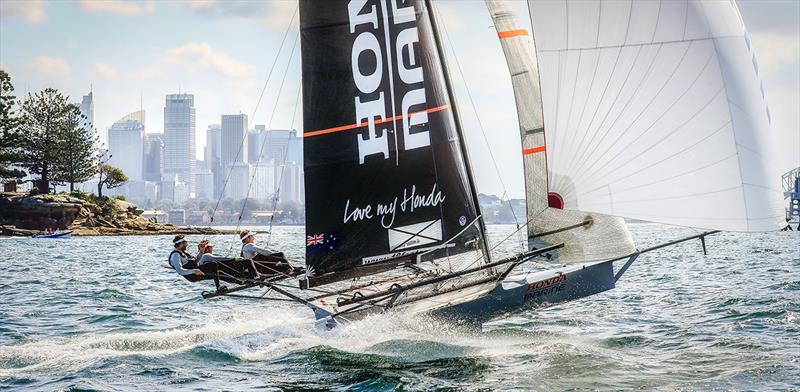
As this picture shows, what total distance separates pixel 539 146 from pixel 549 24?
6.77ft

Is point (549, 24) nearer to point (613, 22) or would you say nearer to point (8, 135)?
point (613, 22)

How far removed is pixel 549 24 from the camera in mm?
11773

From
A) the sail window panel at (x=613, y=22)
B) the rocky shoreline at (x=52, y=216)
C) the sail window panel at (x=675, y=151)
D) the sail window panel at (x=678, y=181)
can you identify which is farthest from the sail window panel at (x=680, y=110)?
the rocky shoreline at (x=52, y=216)

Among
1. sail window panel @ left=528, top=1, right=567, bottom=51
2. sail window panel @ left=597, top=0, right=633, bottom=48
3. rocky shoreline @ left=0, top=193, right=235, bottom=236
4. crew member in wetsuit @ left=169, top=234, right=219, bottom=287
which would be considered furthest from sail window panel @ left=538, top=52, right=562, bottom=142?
rocky shoreline @ left=0, top=193, right=235, bottom=236

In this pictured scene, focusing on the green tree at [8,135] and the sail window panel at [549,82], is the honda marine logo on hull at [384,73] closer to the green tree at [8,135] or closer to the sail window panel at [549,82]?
the sail window panel at [549,82]

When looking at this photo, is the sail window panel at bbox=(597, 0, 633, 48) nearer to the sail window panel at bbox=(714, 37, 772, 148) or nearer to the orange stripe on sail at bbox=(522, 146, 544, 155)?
the sail window panel at bbox=(714, 37, 772, 148)

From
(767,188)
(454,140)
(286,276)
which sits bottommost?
(286,276)

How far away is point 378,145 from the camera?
13477 mm

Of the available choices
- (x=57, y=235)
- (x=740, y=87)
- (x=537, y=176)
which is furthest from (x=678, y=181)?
(x=57, y=235)

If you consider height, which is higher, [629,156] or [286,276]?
[629,156]

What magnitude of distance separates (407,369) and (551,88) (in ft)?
13.6

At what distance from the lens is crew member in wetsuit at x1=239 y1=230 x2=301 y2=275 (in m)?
14.1

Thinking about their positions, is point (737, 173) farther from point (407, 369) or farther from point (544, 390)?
point (407, 369)

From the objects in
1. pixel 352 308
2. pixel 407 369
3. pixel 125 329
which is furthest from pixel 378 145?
pixel 125 329
